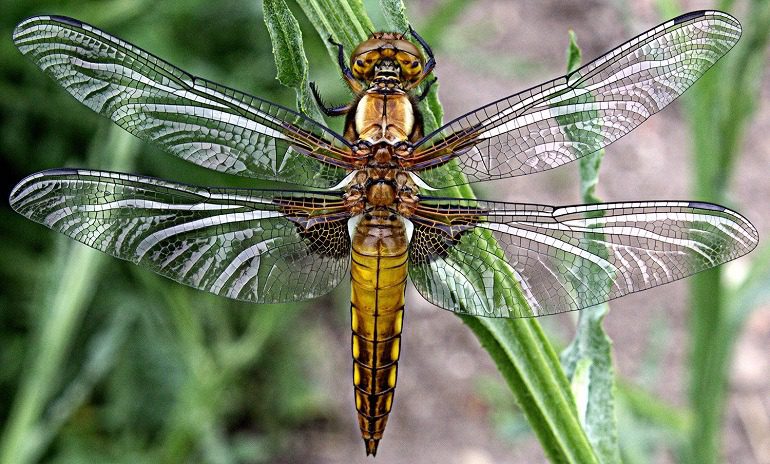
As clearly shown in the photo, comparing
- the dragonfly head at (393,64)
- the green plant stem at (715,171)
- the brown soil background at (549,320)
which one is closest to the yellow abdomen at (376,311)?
the dragonfly head at (393,64)

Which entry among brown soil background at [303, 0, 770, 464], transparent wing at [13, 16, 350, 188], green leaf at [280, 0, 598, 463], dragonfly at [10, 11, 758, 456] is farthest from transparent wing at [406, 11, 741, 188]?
brown soil background at [303, 0, 770, 464]

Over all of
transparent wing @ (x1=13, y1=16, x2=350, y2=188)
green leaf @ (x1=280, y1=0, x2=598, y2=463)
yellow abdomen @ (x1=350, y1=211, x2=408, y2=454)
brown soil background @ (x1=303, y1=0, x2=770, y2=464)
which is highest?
brown soil background @ (x1=303, y1=0, x2=770, y2=464)

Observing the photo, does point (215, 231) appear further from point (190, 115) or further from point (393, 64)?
point (393, 64)

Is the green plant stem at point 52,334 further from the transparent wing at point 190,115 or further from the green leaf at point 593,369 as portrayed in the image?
the green leaf at point 593,369

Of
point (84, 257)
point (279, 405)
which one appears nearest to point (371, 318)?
point (84, 257)

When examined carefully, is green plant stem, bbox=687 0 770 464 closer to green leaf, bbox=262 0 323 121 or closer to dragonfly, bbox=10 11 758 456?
dragonfly, bbox=10 11 758 456

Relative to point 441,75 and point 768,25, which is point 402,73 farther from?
point 441,75
